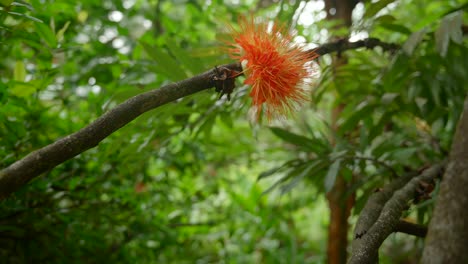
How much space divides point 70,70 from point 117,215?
431 mm

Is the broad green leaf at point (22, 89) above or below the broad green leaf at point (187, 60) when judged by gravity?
above

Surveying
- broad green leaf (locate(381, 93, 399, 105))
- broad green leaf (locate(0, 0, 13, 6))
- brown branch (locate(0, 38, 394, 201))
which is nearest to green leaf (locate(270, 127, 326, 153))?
broad green leaf (locate(381, 93, 399, 105))

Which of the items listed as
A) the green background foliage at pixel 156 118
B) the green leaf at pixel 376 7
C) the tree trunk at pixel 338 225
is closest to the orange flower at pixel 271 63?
the green background foliage at pixel 156 118

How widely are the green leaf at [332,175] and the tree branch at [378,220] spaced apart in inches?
4.0

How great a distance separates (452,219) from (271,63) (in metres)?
0.35

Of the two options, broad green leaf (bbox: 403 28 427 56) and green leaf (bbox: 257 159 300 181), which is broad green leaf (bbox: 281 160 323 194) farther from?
broad green leaf (bbox: 403 28 427 56)

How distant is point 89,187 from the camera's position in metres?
1.04

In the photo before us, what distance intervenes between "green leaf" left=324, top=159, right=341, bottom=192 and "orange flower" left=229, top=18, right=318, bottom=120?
9.5 inches

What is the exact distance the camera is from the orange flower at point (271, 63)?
65 centimetres

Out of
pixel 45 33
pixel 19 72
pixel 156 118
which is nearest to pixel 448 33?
pixel 156 118

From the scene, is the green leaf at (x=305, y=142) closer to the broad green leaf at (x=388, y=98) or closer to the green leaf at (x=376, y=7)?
the broad green leaf at (x=388, y=98)

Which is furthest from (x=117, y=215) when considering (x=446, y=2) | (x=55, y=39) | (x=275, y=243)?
(x=446, y=2)

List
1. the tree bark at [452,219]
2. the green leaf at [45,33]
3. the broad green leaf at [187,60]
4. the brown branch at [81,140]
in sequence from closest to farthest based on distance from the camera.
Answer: the brown branch at [81,140], the tree bark at [452,219], the green leaf at [45,33], the broad green leaf at [187,60]

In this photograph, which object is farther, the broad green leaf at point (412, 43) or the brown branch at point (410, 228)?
the broad green leaf at point (412, 43)
